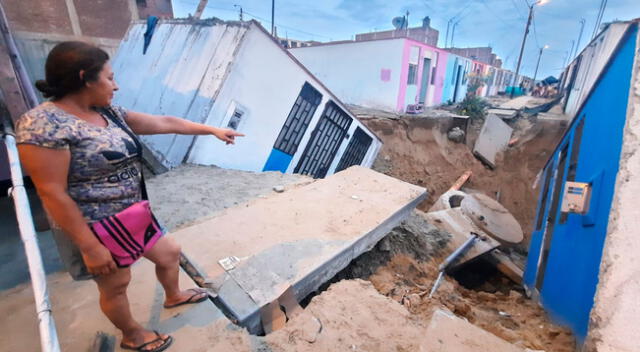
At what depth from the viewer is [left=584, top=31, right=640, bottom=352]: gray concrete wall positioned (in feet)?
4.66

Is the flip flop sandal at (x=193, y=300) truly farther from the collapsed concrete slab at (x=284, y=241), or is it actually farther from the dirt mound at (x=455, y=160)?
the dirt mound at (x=455, y=160)

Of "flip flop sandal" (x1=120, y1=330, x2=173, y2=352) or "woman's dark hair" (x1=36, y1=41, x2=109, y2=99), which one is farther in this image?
"flip flop sandal" (x1=120, y1=330, x2=173, y2=352)

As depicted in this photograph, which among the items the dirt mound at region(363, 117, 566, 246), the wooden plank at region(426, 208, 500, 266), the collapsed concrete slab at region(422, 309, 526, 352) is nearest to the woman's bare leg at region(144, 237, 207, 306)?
the collapsed concrete slab at region(422, 309, 526, 352)

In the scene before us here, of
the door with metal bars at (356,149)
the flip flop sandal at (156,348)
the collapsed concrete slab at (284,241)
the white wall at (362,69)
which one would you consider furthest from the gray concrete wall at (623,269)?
the white wall at (362,69)

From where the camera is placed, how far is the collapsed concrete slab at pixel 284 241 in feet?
6.44

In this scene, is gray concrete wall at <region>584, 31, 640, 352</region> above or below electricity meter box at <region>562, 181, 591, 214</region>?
below

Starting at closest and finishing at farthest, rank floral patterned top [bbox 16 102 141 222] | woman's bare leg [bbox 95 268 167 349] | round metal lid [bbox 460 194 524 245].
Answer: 1. floral patterned top [bbox 16 102 141 222]
2. woman's bare leg [bbox 95 268 167 349]
3. round metal lid [bbox 460 194 524 245]

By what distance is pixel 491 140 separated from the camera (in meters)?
11.2

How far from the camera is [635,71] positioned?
6.37 feet

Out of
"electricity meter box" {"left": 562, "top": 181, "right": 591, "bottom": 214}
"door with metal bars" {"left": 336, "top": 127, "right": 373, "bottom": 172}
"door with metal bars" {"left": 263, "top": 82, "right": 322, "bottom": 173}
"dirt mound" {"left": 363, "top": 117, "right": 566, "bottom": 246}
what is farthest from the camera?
"dirt mound" {"left": 363, "top": 117, "right": 566, "bottom": 246}

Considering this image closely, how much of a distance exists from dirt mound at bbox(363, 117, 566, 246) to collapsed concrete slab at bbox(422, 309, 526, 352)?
316 inches

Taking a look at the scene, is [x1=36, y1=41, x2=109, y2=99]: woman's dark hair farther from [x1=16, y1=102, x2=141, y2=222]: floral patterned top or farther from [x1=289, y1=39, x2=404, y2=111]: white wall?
[x1=289, y1=39, x2=404, y2=111]: white wall

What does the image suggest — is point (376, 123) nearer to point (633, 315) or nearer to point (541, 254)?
point (541, 254)

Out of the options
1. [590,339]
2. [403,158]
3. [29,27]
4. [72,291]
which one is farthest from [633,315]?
[29,27]
